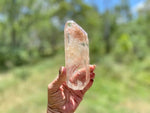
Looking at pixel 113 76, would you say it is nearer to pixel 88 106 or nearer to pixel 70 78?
pixel 88 106

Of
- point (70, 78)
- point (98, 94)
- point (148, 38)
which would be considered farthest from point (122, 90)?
point (148, 38)

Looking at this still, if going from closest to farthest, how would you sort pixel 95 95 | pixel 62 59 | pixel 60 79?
pixel 60 79 < pixel 95 95 < pixel 62 59

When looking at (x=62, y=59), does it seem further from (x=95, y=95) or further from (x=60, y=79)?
(x=60, y=79)

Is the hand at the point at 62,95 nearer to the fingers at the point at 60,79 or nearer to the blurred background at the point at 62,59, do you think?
the fingers at the point at 60,79

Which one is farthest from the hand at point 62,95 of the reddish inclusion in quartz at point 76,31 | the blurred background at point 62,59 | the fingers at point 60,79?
the blurred background at point 62,59

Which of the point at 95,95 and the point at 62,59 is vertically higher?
the point at 62,59

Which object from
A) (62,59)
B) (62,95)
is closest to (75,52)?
(62,95)

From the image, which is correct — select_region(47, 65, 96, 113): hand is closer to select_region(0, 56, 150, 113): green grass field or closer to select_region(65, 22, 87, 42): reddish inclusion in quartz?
select_region(65, 22, 87, 42): reddish inclusion in quartz
